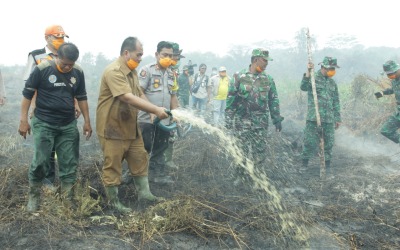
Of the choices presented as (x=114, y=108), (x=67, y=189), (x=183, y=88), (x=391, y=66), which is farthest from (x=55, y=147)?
(x=183, y=88)

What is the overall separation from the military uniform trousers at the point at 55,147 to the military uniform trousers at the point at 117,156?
1.14ft

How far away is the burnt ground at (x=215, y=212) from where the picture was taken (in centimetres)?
330

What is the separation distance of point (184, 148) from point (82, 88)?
10.2 ft

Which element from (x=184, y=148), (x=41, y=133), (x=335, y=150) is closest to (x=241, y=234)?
(x=41, y=133)

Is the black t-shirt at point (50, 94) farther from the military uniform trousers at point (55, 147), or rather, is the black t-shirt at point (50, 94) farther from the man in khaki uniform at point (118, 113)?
the man in khaki uniform at point (118, 113)

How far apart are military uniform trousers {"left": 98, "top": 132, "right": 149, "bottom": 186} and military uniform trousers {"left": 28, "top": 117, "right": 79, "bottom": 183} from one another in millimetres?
347

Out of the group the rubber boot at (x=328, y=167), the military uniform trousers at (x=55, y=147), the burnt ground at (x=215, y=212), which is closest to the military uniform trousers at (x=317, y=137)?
the rubber boot at (x=328, y=167)

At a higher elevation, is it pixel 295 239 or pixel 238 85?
pixel 238 85

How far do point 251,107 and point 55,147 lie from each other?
2.97 metres

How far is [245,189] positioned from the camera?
5.12m

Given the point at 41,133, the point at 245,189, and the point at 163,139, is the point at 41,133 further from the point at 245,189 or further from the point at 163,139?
the point at 245,189

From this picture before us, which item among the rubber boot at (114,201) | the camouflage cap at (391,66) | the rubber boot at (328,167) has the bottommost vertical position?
the rubber boot at (328,167)

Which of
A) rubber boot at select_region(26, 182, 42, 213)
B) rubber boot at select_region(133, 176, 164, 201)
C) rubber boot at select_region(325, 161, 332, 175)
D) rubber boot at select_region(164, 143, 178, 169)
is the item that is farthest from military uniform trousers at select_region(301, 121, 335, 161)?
rubber boot at select_region(26, 182, 42, 213)

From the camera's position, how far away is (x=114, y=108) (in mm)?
3676
